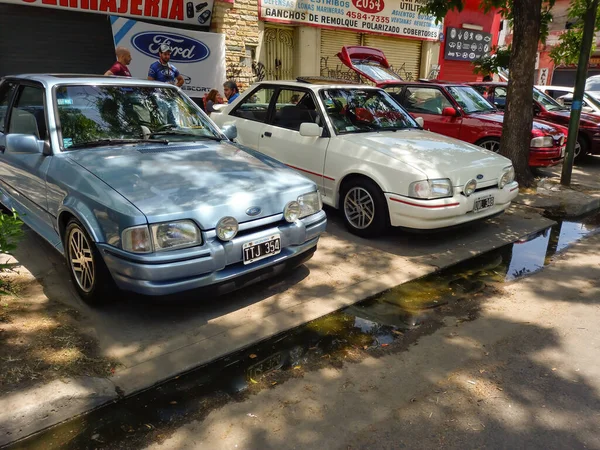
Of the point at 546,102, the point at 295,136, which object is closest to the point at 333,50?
the point at 546,102

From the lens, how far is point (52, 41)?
9797mm

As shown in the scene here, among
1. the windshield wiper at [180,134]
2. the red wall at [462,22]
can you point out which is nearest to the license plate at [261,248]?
the windshield wiper at [180,134]

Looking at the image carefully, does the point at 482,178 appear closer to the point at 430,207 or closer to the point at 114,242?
the point at 430,207

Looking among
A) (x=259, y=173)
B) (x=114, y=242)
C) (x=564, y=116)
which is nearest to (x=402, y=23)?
(x=564, y=116)

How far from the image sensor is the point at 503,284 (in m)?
4.53

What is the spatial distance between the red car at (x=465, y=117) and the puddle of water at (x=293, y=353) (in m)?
3.58

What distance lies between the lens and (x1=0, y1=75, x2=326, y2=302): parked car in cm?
324

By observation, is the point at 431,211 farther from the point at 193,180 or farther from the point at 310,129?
the point at 193,180

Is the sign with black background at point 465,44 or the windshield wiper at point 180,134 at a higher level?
the sign with black background at point 465,44

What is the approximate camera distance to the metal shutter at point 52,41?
367 inches

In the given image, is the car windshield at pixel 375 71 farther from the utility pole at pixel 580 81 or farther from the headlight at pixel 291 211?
the headlight at pixel 291 211

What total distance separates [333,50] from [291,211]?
11449mm

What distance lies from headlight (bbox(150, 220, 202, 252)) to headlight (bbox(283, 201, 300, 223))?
2.49 feet

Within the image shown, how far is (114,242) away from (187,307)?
0.88 m
